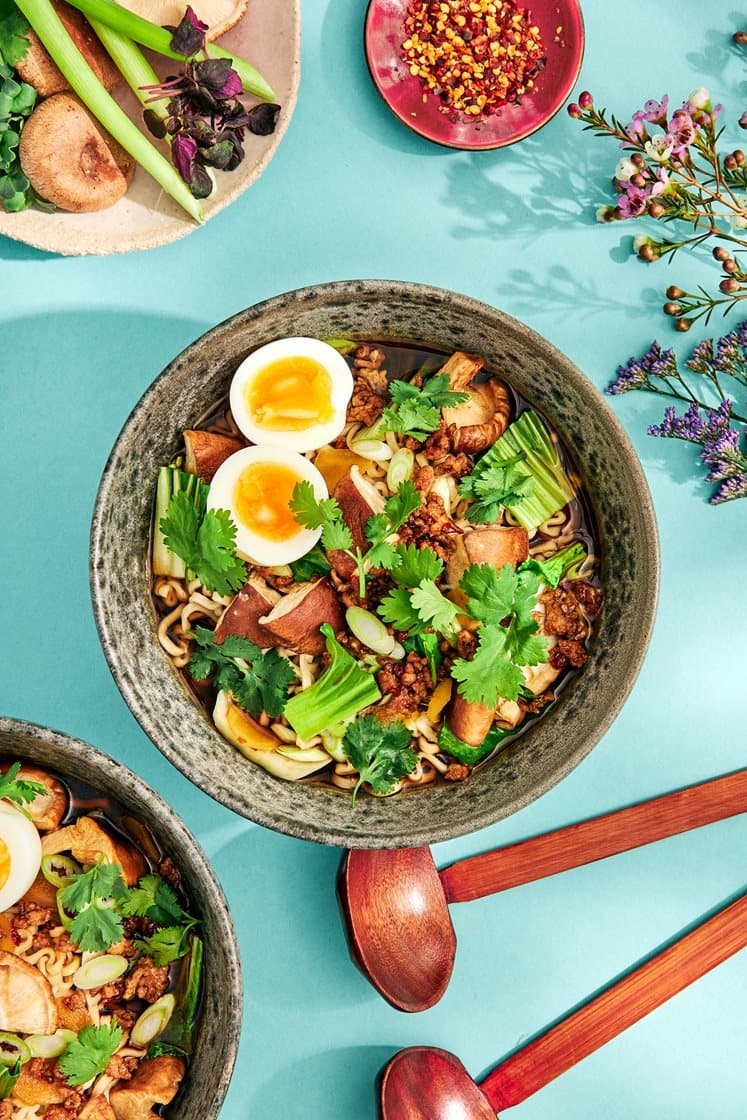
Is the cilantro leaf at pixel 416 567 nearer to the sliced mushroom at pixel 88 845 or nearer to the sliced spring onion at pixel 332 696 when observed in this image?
the sliced spring onion at pixel 332 696

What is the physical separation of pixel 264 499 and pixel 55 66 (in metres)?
0.98

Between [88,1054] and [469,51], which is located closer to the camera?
[88,1054]

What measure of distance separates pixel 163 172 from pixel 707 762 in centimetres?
167

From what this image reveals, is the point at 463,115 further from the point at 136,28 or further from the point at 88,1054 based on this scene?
the point at 88,1054

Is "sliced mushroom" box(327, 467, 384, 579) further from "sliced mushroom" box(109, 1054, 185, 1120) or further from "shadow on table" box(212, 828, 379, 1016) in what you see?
"sliced mushroom" box(109, 1054, 185, 1120)

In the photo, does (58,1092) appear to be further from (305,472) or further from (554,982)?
(305,472)

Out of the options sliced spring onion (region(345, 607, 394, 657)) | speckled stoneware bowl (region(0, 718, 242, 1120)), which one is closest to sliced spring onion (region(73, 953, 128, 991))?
speckled stoneware bowl (region(0, 718, 242, 1120))

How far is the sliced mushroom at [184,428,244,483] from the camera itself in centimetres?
177

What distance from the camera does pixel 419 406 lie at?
179cm

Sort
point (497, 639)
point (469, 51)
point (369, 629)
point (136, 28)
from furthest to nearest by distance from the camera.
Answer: point (469, 51) → point (136, 28) → point (369, 629) → point (497, 639)

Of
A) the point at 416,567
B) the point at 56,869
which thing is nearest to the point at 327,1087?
the point at 56,869

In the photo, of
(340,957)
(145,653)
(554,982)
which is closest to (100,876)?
(145,653)

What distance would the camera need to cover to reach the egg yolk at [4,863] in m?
1.74

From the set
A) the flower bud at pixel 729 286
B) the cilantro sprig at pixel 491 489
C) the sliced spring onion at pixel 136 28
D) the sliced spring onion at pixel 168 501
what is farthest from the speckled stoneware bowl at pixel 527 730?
the sliced spring onion at pixel 136 28
